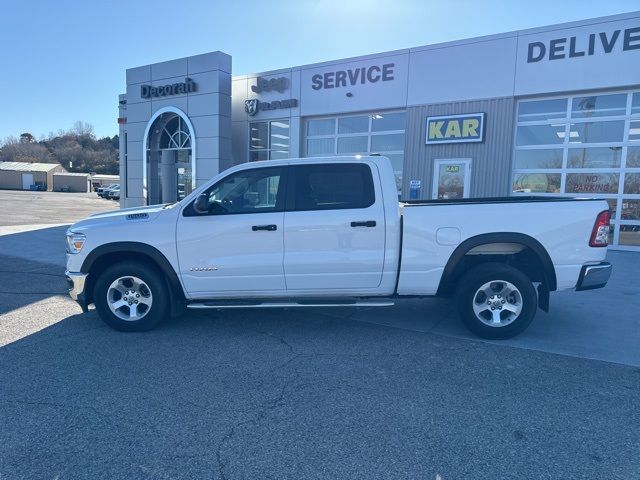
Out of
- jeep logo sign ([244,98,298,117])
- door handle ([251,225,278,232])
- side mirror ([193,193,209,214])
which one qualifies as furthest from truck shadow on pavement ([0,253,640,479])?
jeep logo sign ([244,98,298,117])

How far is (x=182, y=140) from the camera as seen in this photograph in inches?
687

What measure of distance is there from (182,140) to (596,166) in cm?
1395

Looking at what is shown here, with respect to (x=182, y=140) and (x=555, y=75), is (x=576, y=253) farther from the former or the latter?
(x=182, y=140)

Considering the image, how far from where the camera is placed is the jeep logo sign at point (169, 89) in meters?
16.4

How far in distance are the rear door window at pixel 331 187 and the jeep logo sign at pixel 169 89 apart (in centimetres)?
1292

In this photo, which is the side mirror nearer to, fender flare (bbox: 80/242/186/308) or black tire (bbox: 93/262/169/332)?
fender flare (bbox: 80/242/186/308)

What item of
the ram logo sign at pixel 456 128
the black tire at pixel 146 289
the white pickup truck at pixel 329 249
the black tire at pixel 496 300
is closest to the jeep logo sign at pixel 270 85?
the ram logo sign at pixel 456 128

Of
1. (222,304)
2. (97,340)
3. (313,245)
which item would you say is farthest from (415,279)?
(97,340)

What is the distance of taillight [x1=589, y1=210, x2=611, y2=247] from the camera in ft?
15.7

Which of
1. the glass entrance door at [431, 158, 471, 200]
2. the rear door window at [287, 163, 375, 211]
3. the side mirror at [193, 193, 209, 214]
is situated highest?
the glass entrance door at [431, 158, 471, 200]

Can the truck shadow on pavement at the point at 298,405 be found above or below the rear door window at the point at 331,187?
below

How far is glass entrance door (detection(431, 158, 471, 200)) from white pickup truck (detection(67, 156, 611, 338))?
7.86 metres

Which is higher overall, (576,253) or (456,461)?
(576,253)

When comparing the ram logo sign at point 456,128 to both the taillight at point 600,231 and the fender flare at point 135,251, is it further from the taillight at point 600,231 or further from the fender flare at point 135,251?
the fender flare at point 135,251
